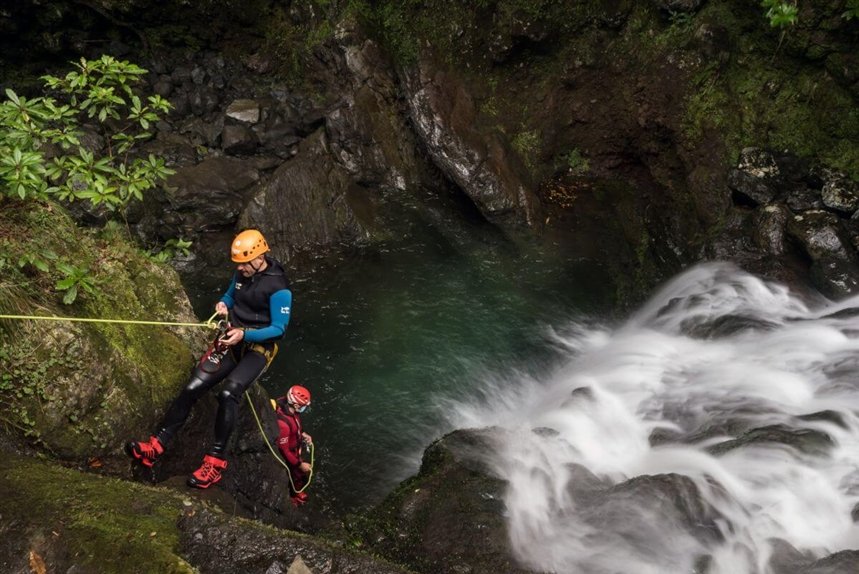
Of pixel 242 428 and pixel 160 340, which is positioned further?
pixel 242 428

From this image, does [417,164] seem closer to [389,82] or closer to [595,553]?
[389,82]

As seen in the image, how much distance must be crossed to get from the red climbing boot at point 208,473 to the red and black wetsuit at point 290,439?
0.83 meters

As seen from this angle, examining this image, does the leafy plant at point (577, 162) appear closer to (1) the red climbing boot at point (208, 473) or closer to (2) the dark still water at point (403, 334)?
(2) the dark still water at point (403, 334)

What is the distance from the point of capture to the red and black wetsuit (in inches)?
262

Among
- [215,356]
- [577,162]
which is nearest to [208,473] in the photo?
[215,356]

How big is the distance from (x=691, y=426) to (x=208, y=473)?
5.82m

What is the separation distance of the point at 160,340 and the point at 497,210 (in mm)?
7783

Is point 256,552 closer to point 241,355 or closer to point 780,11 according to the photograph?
point 241,355

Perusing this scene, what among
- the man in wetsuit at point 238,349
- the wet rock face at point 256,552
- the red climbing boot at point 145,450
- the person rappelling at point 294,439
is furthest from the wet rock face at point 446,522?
the red climbing boot at point 145,450

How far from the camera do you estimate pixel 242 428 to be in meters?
7.15

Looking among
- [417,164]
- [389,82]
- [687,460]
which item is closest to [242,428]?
[687,460]

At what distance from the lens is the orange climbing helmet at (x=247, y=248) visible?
5.98 m

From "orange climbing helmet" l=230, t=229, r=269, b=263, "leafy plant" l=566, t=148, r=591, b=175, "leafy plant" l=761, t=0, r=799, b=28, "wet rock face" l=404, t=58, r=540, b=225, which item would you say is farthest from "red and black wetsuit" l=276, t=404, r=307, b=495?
"leafy plant" l=761, t=0, r=799, b=28

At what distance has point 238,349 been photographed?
6434 millimetres
